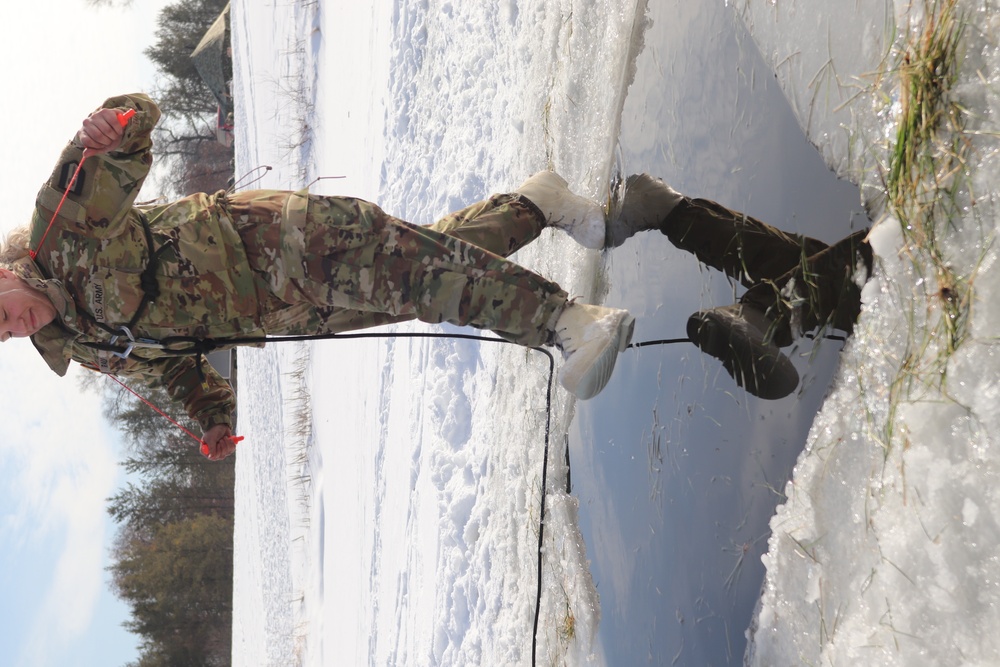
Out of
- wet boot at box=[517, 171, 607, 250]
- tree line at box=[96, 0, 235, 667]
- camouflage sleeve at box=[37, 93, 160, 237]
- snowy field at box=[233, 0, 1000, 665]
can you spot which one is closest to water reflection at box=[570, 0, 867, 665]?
snowy field at box=[233, 0, 1000, 665]

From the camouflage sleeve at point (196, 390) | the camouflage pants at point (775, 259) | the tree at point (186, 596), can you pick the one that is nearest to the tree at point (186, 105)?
the tree at point (186, 596)

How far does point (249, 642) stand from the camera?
893 centimetres

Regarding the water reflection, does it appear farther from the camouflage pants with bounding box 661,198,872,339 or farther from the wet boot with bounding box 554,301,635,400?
the wet boot with bounding box 554,301,635,400

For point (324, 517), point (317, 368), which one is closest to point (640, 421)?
point (324, 517)

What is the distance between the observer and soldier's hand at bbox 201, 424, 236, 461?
9.14ft

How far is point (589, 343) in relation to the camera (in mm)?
2084

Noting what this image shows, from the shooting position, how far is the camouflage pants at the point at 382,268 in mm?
2176

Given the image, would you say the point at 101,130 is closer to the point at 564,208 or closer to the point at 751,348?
the point at 564,208

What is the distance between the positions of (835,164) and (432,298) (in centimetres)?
113

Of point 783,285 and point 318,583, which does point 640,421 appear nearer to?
point 783,285

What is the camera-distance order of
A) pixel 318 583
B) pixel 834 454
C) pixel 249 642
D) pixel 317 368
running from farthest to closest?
pixel 249 642, pixel 317 368, pixel 318 583, pixel 834 454

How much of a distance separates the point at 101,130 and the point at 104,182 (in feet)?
0.50

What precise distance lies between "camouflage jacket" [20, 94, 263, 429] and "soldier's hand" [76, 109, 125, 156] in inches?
1.8

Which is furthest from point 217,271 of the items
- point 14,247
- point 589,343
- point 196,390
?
point 589,343
